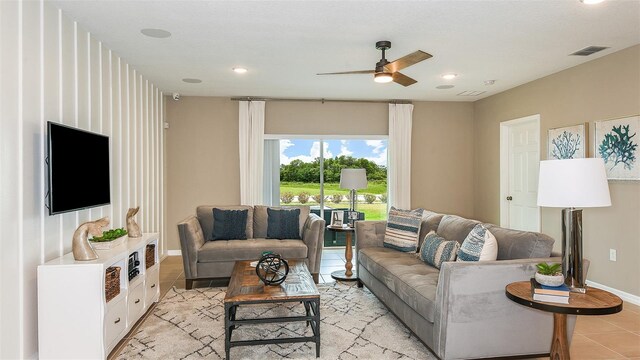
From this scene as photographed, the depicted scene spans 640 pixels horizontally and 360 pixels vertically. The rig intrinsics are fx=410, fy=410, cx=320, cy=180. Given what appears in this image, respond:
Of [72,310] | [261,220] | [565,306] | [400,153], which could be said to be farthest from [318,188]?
[565,306]

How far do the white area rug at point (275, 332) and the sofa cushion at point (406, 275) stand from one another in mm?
329

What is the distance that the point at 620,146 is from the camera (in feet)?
14.0

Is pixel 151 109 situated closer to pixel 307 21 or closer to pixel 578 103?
pixel 307 21

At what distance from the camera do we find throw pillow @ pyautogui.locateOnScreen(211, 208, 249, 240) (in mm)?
5023

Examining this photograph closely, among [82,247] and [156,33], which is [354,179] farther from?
[82,247]

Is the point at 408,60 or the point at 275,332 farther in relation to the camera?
the point at 408,60

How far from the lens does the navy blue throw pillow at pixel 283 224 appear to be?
5.16m

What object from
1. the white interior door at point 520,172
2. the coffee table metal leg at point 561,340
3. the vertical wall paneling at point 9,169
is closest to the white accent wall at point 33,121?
the vertical wall paneling at point 9,169

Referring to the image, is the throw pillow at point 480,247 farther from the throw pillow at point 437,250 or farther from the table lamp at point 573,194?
the table lamp at point 573,194

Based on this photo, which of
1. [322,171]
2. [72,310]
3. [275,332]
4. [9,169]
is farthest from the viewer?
[322,171]

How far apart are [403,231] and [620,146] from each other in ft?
7.90

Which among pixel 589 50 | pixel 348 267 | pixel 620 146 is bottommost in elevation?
pixel 348 267

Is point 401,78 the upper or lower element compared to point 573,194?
upper

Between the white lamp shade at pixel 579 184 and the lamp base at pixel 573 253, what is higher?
the white lamp shade at pixel 579 184
